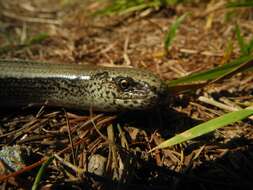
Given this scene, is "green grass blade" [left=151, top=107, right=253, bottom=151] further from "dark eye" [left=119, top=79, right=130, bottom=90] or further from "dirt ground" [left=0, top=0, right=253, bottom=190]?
"dark eye" [left=119, top=79, right=130, bottom=90]

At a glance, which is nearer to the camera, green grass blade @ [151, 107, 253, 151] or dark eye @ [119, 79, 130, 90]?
green grass blade @ [151, 107, 253, 151]

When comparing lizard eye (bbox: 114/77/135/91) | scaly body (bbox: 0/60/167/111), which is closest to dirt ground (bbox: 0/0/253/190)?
scaly body (bbox: 0/60/167/111)

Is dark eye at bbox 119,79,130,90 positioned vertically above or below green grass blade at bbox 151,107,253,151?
above

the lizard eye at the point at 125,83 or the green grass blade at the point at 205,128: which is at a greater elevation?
the lizard eye at the point at 125,83

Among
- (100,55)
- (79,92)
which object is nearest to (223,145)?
(79,92)

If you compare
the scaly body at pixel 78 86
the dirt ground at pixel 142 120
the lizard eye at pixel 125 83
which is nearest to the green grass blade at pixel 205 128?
the dirt ground at pixel 142 120

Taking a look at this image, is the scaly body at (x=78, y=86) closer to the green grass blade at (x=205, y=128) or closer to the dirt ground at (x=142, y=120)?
the dirt ground at (x=142, y=120)
